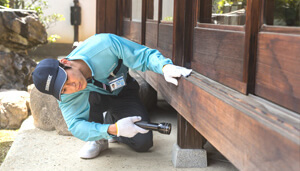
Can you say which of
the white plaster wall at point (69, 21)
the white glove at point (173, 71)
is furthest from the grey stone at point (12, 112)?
the white plaster wall at point (69, 21)

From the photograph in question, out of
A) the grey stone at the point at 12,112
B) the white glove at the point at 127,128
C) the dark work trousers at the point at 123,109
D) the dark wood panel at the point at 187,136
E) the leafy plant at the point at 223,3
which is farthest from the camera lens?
the grey stone at the point at 12,112

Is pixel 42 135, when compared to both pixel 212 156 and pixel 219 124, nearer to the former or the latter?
pixel 212 156

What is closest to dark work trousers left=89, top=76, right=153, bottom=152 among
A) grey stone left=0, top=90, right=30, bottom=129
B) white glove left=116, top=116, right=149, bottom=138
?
white glove left=116, top=116, right=149, bottom=138

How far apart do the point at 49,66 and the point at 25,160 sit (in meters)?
1.23

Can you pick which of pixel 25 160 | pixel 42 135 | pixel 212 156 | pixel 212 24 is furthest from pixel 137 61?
pixel 42 135

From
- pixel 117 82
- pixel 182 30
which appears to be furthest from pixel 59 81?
pixel 182 30

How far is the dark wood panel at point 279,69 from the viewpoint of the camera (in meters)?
1.45

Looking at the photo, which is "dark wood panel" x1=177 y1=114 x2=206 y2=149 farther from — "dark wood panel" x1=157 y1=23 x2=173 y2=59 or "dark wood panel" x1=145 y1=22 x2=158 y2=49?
"dark wood panel" x1=145 y1=22 x2=158 y2=49

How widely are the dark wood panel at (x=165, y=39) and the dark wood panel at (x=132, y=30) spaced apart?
41.8 inches

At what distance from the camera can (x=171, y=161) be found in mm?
3289

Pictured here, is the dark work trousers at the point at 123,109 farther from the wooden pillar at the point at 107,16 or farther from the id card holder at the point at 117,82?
the wooden pillar at the point at 107,16

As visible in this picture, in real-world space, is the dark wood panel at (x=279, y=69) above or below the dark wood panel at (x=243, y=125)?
above

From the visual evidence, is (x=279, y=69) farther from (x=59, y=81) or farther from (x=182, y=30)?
(x=59, y=81)

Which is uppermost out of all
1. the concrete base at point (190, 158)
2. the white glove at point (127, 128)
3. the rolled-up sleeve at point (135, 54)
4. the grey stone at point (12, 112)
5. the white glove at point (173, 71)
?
the rolled-up sleeve at point (135, 54)
